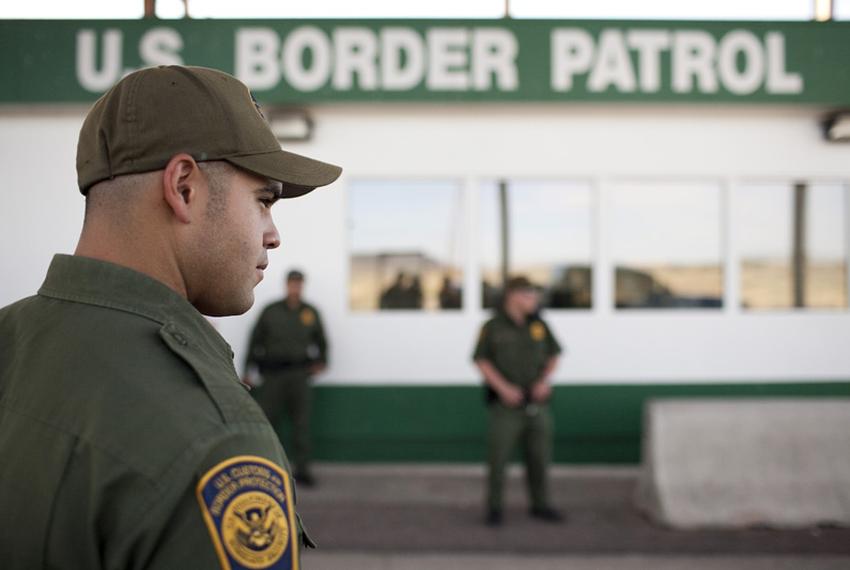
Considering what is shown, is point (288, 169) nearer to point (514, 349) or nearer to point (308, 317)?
point (514, 349)

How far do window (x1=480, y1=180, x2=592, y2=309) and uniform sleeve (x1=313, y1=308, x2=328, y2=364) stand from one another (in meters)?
1.76

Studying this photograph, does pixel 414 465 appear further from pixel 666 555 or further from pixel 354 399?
pixel 666 555

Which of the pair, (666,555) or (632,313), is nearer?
(666,555)

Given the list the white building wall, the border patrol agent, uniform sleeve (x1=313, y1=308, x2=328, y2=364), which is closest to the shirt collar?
the border patrol agent

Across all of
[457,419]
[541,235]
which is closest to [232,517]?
[457,419]

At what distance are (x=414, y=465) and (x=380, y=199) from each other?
268 cm

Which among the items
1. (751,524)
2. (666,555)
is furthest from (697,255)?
(666,555)

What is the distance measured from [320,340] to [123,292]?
6.14 meters

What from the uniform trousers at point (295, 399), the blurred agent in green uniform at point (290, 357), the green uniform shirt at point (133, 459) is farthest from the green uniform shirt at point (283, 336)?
the green uniform shirt at point (133, 459)

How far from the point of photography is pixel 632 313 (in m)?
7.66

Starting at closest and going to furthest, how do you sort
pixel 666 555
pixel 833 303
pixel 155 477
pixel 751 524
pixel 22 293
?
pixel 155 477 < pixel 666 555 < pixel 751 524 < pixel 22 293 < pixel 833 303

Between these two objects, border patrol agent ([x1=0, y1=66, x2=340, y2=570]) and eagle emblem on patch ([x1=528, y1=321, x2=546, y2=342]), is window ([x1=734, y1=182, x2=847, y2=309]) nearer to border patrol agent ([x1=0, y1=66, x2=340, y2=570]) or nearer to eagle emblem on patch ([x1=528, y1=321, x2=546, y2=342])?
eagle emblem on patch ([x1=528, y1=321, x2=546, y2=342])

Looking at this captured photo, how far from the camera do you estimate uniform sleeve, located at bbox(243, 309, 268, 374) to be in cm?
705

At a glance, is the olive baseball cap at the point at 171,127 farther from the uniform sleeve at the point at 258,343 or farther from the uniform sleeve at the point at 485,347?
the uniform sleeve at the point at 258,343
